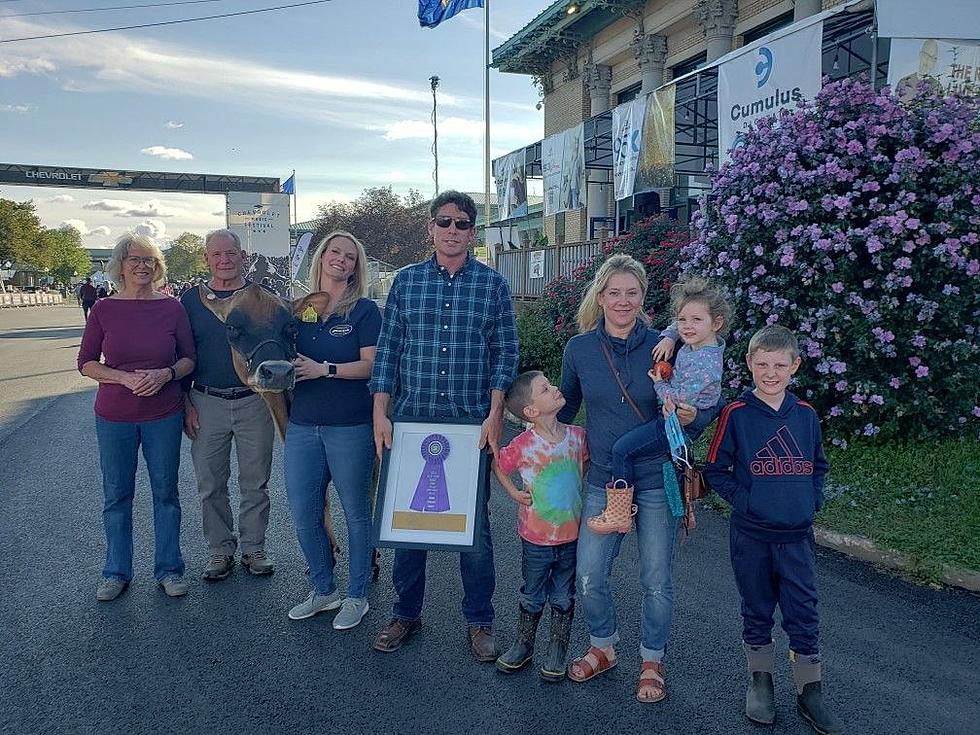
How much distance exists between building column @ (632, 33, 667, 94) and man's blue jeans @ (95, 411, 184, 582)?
54.0 ft

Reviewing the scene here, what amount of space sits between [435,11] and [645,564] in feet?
60.4

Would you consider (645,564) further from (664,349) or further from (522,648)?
(664,349)

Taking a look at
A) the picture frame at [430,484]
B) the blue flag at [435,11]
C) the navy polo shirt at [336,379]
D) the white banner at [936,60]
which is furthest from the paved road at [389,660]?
the blue flag at [435,11]

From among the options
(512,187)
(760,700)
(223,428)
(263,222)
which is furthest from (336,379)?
(263,222)

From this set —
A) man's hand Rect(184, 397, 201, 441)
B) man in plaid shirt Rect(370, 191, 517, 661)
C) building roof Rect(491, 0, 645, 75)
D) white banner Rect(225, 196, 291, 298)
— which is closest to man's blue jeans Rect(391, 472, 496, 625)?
man in plaid shirt Rect(370, 191, 517, 661)

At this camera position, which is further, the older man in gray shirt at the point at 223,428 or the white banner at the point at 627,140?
the white banner at the point at 627,140

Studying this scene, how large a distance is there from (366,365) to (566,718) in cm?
201

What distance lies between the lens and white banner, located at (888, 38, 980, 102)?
8.62m

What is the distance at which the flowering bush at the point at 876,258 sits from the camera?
6.60 m

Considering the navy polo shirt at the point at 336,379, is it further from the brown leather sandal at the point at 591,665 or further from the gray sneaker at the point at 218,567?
the brown leather sandal at the point at 591,665

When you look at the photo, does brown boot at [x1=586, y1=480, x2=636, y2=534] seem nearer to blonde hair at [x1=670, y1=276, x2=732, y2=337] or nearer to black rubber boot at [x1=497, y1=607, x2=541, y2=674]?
black rubber boot at [x1=497, y1=607, x2=541, y2=674]

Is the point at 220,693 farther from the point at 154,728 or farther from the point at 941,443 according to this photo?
the point at 941,443

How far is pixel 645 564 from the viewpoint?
3410mm

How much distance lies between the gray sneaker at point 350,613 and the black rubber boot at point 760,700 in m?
2.05
